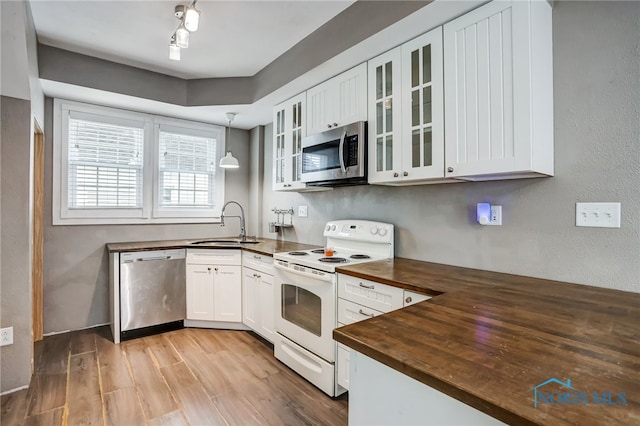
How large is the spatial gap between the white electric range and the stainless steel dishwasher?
1.26m

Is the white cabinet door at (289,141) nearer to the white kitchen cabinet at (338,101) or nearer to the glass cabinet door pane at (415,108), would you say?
the white kitchen cabinet at (338,101)

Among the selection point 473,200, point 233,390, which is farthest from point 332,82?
point 233,390

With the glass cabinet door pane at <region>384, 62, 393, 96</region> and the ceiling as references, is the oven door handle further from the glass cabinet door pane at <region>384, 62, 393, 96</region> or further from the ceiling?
the ceiling

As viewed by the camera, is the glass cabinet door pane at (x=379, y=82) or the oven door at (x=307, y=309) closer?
the oven door at (x=307, y=309)

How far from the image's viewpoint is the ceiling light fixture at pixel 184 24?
1.94 m

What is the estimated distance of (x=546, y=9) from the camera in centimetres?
162

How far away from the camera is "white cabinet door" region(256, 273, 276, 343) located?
2770mm

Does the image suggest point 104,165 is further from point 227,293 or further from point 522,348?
point 522,348

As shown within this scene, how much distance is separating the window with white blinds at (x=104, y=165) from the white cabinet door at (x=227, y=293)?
1.28 metres

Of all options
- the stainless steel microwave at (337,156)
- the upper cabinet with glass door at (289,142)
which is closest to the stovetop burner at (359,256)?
the stainless steel microwave at (337,156)

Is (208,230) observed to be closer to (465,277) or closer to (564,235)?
(465,277)

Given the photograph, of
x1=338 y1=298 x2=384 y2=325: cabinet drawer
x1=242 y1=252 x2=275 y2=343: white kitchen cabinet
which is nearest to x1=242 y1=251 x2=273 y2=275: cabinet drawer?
x1=242 y1=252 x2=275 y2=343: white kitchen cabinet

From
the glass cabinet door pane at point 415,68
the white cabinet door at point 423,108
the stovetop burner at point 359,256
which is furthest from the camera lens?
the stovetop burner at point 359,256

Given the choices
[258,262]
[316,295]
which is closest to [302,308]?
[316,295]
